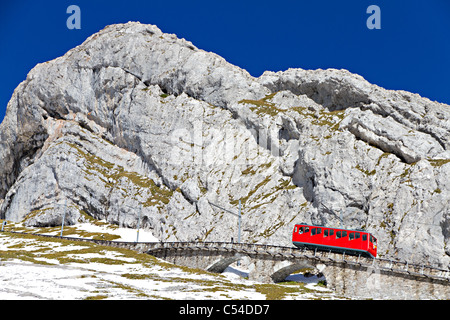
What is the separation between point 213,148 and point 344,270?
81.8m

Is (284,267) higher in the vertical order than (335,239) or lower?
lower

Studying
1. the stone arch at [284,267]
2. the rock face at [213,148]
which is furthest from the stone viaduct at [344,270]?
the rock face at [213,148]

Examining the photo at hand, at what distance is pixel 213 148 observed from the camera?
130875 millimetres

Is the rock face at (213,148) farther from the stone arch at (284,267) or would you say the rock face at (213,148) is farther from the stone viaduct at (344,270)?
the stone arch at (284,267)

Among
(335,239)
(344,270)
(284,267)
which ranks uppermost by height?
(335,239)

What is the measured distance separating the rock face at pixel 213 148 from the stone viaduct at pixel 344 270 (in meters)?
26.5

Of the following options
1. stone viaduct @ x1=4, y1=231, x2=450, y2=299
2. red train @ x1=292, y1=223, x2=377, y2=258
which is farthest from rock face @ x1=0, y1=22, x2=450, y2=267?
stone viaduct @ x1=4, y1=231, x2=450, y2=299

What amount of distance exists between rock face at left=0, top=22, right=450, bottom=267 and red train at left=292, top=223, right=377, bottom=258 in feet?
73.4

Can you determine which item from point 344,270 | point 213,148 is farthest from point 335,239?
point 213,148

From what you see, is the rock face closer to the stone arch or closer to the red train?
the red train

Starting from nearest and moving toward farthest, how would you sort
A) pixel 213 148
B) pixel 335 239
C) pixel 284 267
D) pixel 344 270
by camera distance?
pixel 344 270
pixel 335 239
pixel 284 267
pixel 213 148

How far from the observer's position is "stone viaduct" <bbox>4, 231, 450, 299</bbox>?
4750 cm

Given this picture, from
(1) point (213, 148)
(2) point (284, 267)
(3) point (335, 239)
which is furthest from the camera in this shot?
(1) point (213, 148)

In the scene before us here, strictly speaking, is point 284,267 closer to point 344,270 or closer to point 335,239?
point 335,239
